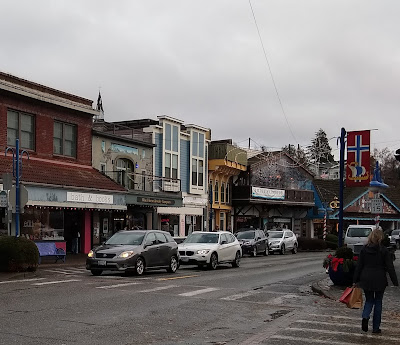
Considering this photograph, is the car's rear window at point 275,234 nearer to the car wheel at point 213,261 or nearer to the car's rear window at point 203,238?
the car's rear window at point 203,238

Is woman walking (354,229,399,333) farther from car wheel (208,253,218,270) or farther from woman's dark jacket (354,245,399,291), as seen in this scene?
car wheel (208,253,218,270)

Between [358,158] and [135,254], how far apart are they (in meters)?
7.68

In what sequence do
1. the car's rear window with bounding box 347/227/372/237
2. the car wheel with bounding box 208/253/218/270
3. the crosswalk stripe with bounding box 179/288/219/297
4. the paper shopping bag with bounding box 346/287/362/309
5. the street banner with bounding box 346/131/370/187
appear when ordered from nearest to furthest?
the paper shopping bag with bounding box 346/287/362/309 → the crosswalk stripe with bounding box 179/288/219/297 → the street banner with bounding box 346/131/370/187 → the car wheel with bounding box 208/253/218/270 → the car's rear window with bounding box 347/227/372/237

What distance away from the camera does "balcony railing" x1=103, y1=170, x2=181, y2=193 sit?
34.5m

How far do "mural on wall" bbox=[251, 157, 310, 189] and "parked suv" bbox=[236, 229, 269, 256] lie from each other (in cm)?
1269

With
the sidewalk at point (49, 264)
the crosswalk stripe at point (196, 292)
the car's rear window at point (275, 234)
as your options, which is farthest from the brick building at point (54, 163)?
the car's rear window at point (275, 234)

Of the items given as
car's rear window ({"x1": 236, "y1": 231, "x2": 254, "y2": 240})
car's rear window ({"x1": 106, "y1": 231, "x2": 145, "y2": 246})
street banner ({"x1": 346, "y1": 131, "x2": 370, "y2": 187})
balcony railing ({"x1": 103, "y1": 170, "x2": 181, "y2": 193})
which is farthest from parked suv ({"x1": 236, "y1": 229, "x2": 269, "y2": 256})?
street banner ({"x1": 346, "y1": 131, "x2": 370, "y2": 187})

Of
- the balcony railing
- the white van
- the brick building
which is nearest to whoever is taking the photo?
the brick building

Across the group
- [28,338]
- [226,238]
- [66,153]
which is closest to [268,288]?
[226,238]

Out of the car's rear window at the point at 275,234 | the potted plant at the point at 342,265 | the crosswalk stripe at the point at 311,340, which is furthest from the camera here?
the car's rear window at the point at 275,234

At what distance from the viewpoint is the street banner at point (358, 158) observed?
18.2 meters

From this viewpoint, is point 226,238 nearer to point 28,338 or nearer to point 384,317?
point 384,317

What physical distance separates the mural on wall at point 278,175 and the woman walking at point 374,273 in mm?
39243

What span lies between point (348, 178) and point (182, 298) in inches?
290
